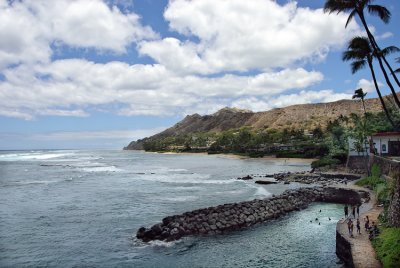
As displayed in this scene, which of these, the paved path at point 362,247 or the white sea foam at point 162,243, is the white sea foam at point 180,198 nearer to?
the white sea foam at point 162,243

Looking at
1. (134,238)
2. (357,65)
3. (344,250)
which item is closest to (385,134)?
(357,65)

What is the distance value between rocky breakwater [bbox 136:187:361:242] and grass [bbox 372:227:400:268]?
14012 mm

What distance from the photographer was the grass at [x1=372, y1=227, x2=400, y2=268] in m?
18.4

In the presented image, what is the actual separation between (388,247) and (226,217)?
17083 mm

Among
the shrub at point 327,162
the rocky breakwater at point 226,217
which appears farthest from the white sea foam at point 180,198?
the shrub at point 327,162

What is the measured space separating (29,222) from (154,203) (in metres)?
15.1

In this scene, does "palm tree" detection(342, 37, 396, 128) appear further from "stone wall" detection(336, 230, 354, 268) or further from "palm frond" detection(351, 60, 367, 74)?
"stone wall" detection(336, 230, 354, 268)

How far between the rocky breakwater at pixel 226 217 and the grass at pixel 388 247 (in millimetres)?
14012

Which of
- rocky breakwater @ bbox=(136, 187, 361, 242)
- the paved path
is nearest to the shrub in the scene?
rocky breakwater @ bbox=(136, 187, 361, 242)

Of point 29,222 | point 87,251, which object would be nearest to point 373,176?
point 87,251

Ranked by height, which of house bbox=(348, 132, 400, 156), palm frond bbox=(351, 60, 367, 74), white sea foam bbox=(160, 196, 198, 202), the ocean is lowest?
the ocean

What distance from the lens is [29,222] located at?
38.7 m

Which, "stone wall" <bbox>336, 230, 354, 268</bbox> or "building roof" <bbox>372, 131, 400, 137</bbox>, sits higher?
"building roof" <bbox>372, 131, 400, 137</bbox>

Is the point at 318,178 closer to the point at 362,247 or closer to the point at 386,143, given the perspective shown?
the point at 386,143
